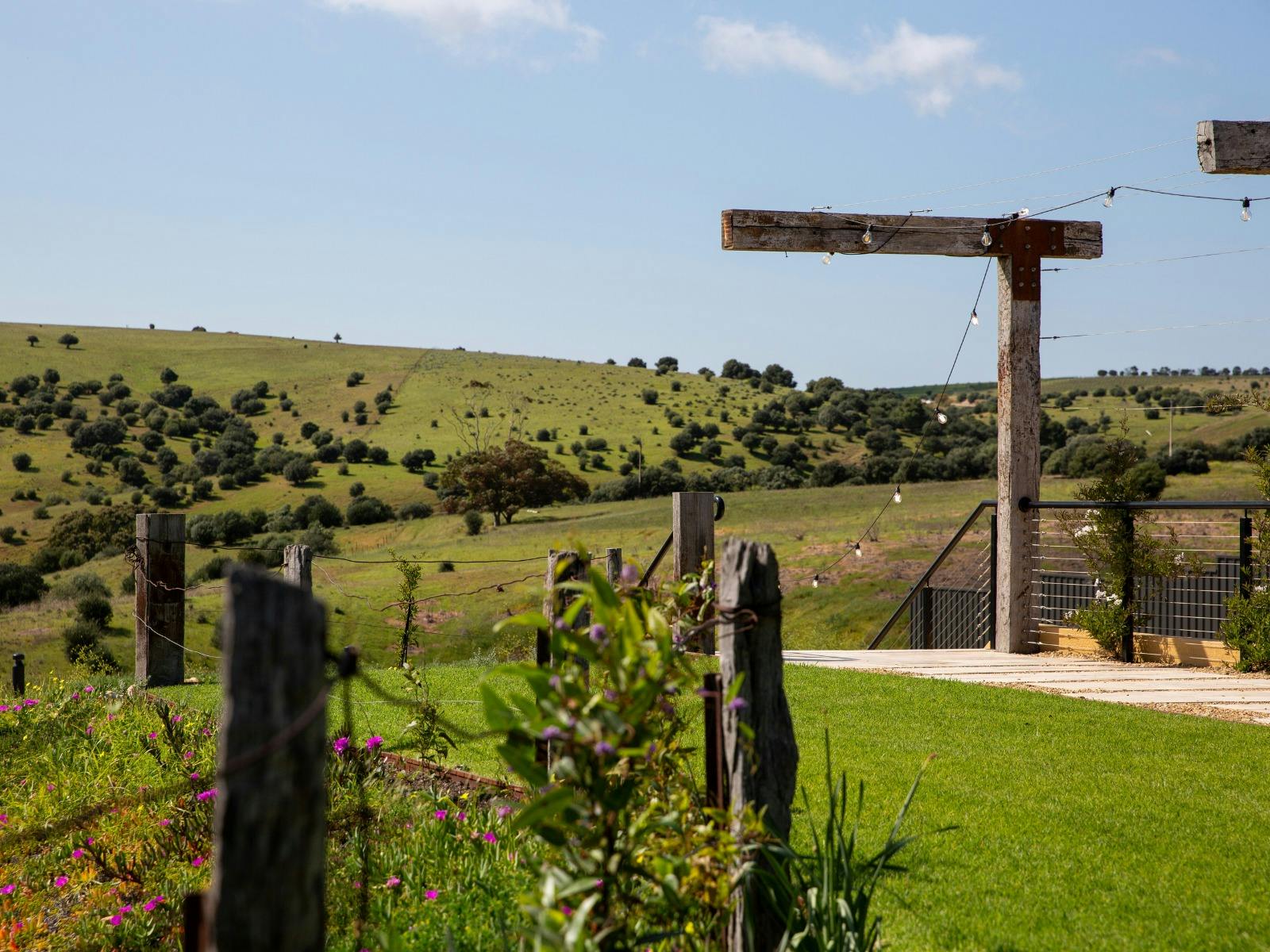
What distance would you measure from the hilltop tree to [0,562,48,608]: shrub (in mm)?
18864

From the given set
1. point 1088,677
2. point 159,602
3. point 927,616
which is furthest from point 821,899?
point 927,616

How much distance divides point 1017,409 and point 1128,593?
189 centimetres

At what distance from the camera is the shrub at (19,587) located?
1313 inches

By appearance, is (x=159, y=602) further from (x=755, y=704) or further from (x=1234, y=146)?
(x=1234, y=146)

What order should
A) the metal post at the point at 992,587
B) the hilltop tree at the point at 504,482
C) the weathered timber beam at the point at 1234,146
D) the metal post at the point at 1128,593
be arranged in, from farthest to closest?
the hilltop tree at the point at 504,482 < the metal post at the point at 992,587 < the metal post at the point at 1128,593 < the weathered timber beam at the point at 1234,146

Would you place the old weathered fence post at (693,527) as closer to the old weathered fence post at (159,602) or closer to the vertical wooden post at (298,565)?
the vertical wooden post at (298,565)

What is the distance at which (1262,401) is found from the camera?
26.7ft

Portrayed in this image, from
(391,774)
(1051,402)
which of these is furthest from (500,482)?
(391,774)

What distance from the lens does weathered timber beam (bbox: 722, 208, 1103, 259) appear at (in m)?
9.45

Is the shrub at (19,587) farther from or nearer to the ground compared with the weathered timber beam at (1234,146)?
nearer to the ground

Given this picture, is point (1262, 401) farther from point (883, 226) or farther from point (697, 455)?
point (697, 455)

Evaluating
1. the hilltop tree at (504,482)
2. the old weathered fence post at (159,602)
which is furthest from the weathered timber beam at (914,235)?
the hilltop tree at (504,482)

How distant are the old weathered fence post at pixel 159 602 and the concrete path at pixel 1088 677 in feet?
17.7

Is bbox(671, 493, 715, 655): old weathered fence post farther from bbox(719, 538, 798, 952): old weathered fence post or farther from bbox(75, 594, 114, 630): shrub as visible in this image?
bbox(75, 594, 114, 630): shrub
